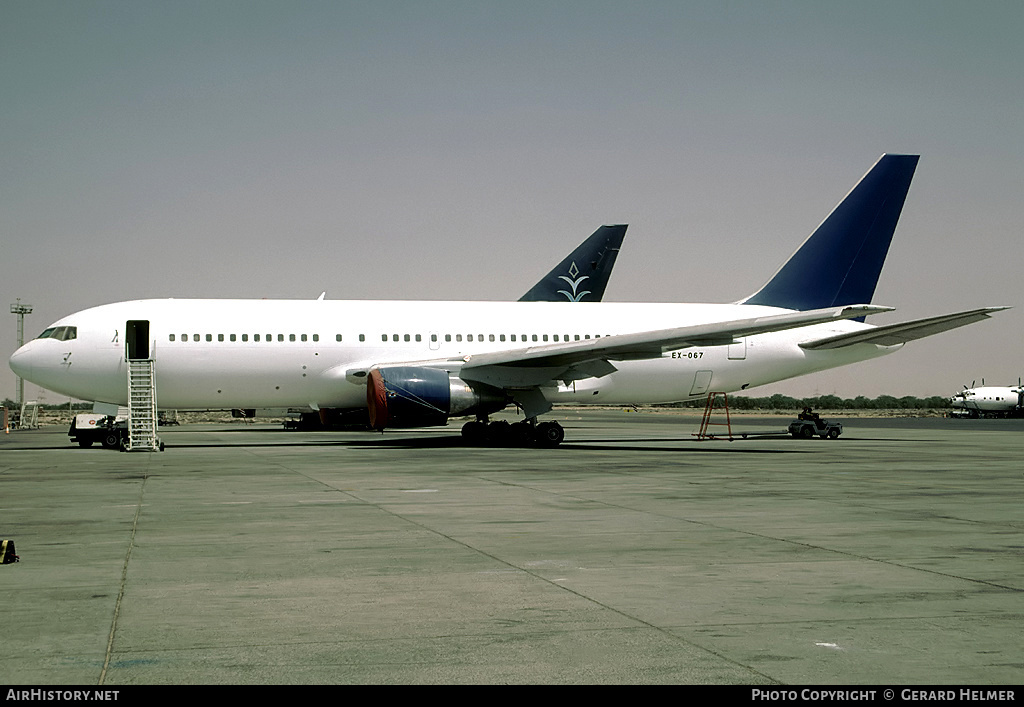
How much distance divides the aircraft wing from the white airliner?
0.06m

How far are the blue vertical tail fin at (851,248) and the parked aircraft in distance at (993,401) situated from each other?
48585mm

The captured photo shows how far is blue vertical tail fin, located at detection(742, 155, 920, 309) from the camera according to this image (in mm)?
28734

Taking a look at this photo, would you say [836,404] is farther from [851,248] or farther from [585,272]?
[851,248]

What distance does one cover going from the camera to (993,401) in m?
71.9

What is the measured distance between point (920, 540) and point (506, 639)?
517 centimetres

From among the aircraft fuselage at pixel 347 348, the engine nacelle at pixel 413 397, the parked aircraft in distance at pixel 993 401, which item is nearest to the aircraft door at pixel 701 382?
the aircraft fuselage at pixel 347 348

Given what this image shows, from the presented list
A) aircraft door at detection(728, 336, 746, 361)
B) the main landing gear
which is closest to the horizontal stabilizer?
the main landing gear

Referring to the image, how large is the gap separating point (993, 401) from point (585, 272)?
41.7 meters

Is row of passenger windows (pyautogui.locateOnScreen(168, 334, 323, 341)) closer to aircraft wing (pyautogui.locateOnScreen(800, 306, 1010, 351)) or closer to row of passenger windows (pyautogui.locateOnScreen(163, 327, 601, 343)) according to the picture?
row of passenger windows (pyautogui.locateOnScreen(163, 327, 601, 343))

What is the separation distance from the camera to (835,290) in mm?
29328
